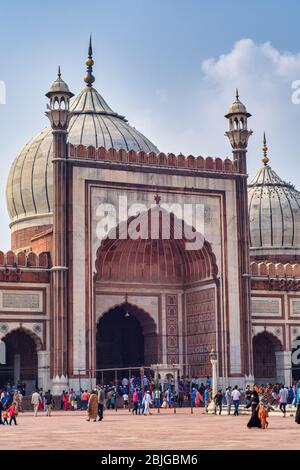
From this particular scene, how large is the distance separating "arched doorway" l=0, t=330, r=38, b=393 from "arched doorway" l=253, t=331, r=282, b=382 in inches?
301

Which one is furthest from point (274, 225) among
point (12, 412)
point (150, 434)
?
point (150, 434)

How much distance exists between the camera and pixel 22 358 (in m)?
29.4

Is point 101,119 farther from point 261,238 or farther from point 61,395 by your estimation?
point 61,395

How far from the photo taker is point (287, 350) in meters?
31.0

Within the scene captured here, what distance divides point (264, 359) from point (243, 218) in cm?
545

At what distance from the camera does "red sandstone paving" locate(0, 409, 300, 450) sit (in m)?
12.9

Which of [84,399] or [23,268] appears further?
[23,268]

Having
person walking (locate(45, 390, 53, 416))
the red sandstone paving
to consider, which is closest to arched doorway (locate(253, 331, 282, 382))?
person walking (locate(45, 390, 53, 416))

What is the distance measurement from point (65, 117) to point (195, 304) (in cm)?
750

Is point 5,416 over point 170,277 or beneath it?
beneath

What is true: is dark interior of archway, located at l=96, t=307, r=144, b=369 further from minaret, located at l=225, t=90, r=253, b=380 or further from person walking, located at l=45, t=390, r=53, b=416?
person walking, located at l=45, t=390, r=53, b=416

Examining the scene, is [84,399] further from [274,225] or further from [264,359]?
[274,225]
